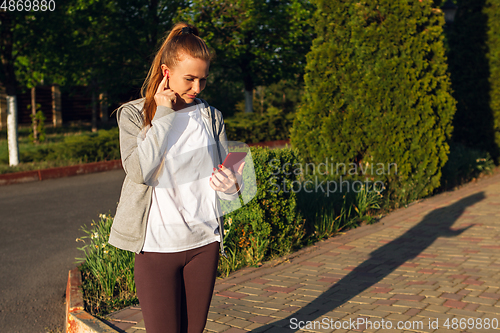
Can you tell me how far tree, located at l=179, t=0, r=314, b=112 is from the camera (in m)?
17.0

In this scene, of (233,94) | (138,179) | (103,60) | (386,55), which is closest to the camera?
(138,179)

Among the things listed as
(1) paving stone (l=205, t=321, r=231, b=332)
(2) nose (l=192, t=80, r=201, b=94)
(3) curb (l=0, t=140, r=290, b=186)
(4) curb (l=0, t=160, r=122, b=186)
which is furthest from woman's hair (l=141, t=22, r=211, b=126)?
(4) curb (l=0, t=160, r=122, b=186)

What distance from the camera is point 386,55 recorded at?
8016 mm

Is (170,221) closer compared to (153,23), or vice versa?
(170,221)

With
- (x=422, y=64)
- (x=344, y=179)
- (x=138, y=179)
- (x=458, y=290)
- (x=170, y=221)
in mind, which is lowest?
(x=458, y=290)

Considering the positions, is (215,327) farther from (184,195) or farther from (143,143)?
(143,143)

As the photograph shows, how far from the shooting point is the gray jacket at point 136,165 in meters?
1.90

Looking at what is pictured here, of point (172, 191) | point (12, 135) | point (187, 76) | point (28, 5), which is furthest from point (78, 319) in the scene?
point (28, 5)

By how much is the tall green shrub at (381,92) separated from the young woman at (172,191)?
20.4 ft

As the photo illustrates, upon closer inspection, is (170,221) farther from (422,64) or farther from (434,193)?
(434,193)

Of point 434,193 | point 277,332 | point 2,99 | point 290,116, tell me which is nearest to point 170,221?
point 277,332

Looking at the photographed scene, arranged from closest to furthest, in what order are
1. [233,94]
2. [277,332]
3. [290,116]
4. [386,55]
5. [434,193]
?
1. [277,332]
2. [386,55]
3. [434,193]
4. [290,116]
5. [233,94]

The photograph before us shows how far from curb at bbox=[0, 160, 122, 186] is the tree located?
6197mm

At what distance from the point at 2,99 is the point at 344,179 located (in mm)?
21489
